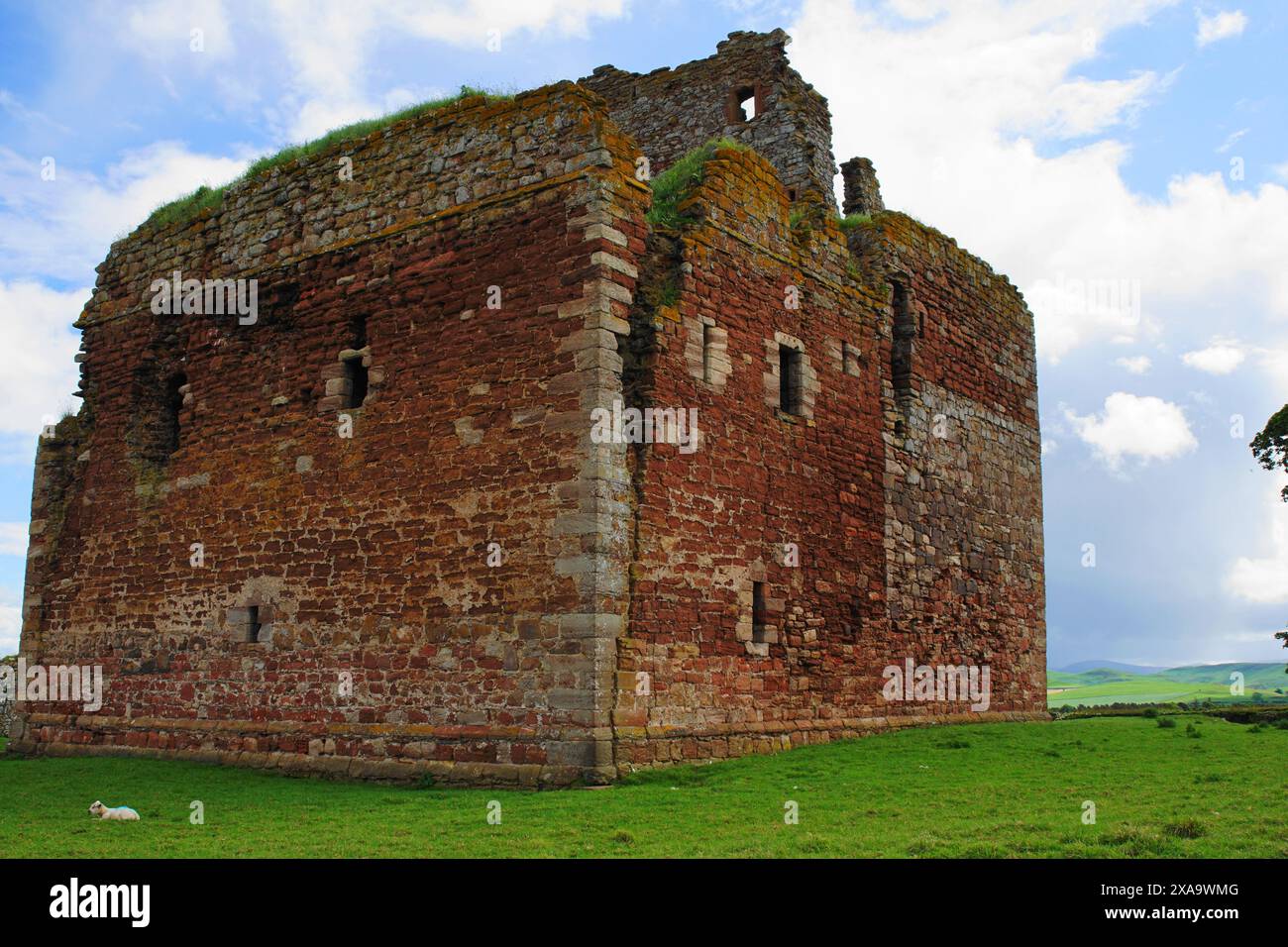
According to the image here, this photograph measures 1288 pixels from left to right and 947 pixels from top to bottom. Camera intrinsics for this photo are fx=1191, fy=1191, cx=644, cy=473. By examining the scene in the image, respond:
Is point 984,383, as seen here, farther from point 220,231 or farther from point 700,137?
point 220,231

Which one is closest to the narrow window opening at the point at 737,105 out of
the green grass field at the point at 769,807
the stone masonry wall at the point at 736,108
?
the stone masonry wall at the point at 736,108

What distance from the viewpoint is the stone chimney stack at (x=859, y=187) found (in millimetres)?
22234

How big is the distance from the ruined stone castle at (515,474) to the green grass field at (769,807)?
A: 101 cm

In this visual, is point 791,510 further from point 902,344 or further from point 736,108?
point 736,108

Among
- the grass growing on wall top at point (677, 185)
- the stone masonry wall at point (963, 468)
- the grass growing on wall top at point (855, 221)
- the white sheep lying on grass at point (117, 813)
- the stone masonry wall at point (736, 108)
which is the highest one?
the stone masonry wall at point (736, 108)

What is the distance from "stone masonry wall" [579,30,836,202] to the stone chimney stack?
3.63 ft

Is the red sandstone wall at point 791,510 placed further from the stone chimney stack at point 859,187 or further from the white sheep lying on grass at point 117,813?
the white sheep lying on grass at point 117,813

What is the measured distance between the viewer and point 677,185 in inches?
607

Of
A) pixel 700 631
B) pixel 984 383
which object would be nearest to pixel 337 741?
pixel 700 631

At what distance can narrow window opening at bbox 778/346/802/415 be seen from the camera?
53.6 feet

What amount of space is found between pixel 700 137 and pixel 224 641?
494 inches

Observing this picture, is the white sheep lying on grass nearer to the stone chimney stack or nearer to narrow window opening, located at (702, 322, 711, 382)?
narrow window opening, located at (702, 322, 711, 382)

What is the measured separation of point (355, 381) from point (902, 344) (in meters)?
8.76

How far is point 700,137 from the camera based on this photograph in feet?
73.3
